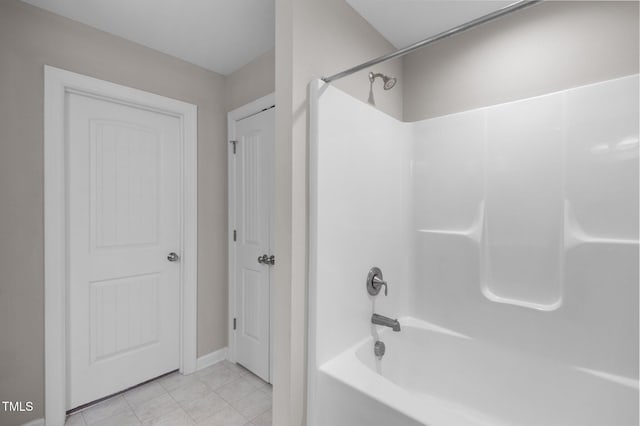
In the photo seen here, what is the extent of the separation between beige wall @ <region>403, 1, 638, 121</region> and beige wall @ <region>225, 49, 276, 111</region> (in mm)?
1017

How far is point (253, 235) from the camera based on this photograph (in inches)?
89.5

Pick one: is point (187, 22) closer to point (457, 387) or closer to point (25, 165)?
point (25, 165)

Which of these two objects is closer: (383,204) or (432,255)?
(383,204)

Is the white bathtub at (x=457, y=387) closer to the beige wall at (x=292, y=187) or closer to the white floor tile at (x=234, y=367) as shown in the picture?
the beige wall at (x=292, y=187)

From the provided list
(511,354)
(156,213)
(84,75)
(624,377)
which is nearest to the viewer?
(624,377)

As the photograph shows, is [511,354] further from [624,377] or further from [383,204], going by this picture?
[383,204]

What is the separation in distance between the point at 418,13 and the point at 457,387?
2.16 metres

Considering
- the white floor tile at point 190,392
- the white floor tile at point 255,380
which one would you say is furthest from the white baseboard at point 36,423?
the white floor tile at point 255,380

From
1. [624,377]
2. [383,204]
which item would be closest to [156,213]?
[383,204]

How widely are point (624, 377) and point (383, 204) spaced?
1317mm

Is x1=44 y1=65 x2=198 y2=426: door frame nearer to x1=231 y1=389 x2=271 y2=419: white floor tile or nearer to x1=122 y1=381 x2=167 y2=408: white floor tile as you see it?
x1=122 y1=381 x2=167 y2=408: white floor tile

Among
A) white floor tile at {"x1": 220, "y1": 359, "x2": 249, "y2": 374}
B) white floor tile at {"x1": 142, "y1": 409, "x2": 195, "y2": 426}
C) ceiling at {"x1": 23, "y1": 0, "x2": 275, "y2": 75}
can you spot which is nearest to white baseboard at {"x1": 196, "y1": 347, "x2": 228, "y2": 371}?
white floor tile at {"x1": 220, "y1": 359, "x2": 249, "y2": 374}

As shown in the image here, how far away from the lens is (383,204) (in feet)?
5.64

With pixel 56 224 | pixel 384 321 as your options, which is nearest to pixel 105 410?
pixel 56 224
